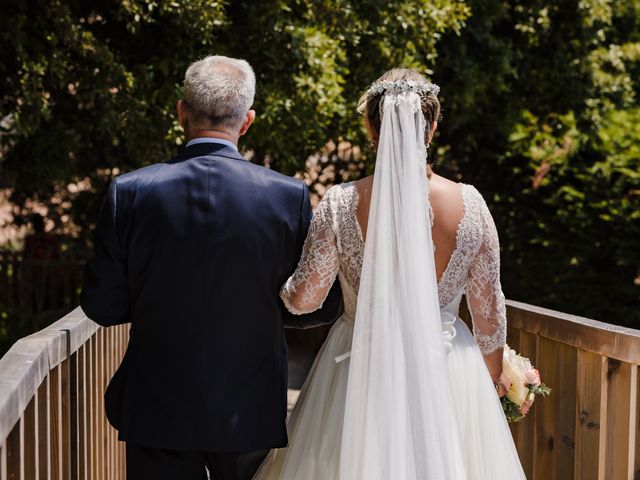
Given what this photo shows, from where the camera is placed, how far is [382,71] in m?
8.91

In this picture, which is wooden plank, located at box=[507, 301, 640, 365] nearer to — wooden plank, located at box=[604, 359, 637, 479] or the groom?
wooden plank, located at box=[604, 359, 637, 479]

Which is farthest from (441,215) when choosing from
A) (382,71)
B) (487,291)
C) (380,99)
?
(382,71)

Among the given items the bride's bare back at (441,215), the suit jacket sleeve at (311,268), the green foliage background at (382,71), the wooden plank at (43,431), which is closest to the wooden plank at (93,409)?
the wooden plank at (43,431)

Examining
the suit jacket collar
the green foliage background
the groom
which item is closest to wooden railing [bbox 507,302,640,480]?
the groom

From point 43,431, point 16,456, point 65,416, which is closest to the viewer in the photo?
point 16,456

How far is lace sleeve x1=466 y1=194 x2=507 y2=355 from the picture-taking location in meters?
3.08

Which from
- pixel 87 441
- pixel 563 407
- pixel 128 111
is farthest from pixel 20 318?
pixel 563 407

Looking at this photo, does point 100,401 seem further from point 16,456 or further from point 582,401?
point 582,401

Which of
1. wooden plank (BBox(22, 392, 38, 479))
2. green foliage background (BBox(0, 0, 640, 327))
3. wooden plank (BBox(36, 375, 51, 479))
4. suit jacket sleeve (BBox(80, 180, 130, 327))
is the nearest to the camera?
wooden plank (BBox(22, 392, 38, 479))

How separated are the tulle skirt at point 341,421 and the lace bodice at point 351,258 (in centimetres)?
19

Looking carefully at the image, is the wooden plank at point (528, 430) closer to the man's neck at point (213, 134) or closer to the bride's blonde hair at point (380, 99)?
the bride's blonde hair at point (380, 99)

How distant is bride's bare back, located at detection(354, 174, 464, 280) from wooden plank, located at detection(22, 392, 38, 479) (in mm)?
1171

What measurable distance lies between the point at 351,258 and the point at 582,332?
3.58 feet

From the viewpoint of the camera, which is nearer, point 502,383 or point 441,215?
point 441,215
